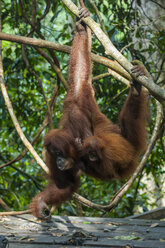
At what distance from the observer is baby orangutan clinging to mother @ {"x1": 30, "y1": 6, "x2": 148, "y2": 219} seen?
2.87 meters

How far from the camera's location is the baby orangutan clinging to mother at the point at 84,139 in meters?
2.87

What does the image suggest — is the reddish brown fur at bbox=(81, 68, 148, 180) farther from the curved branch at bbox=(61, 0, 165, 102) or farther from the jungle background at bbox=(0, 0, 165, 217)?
the jungle background at bbox=(0, 0, 165, 217)

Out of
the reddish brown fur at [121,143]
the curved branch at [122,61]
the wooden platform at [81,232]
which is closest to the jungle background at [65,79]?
the wooden platform at [81,232]

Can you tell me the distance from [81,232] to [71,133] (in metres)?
0.82

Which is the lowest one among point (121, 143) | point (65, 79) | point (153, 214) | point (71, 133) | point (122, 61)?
point (153, 214)

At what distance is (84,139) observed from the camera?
310 cm

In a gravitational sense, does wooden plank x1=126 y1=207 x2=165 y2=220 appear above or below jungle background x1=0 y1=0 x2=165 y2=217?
below

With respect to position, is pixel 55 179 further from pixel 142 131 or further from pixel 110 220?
pixel 142 131

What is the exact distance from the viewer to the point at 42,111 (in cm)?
593

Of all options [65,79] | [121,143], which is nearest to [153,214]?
[121,143]

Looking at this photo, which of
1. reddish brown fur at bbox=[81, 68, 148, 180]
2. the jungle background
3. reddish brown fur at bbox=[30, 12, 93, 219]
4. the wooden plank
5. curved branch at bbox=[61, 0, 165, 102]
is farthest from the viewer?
the jungle background

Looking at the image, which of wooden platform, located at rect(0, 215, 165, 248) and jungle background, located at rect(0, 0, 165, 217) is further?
jungle background, located at rect(0, 0, 165, 217)

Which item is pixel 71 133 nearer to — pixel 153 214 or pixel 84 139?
pixel 84 139

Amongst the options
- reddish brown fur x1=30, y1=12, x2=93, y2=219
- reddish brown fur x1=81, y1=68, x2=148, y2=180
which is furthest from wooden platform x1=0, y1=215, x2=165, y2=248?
reddish brown fur x1=81, y1=68, x2=148, y2=180
